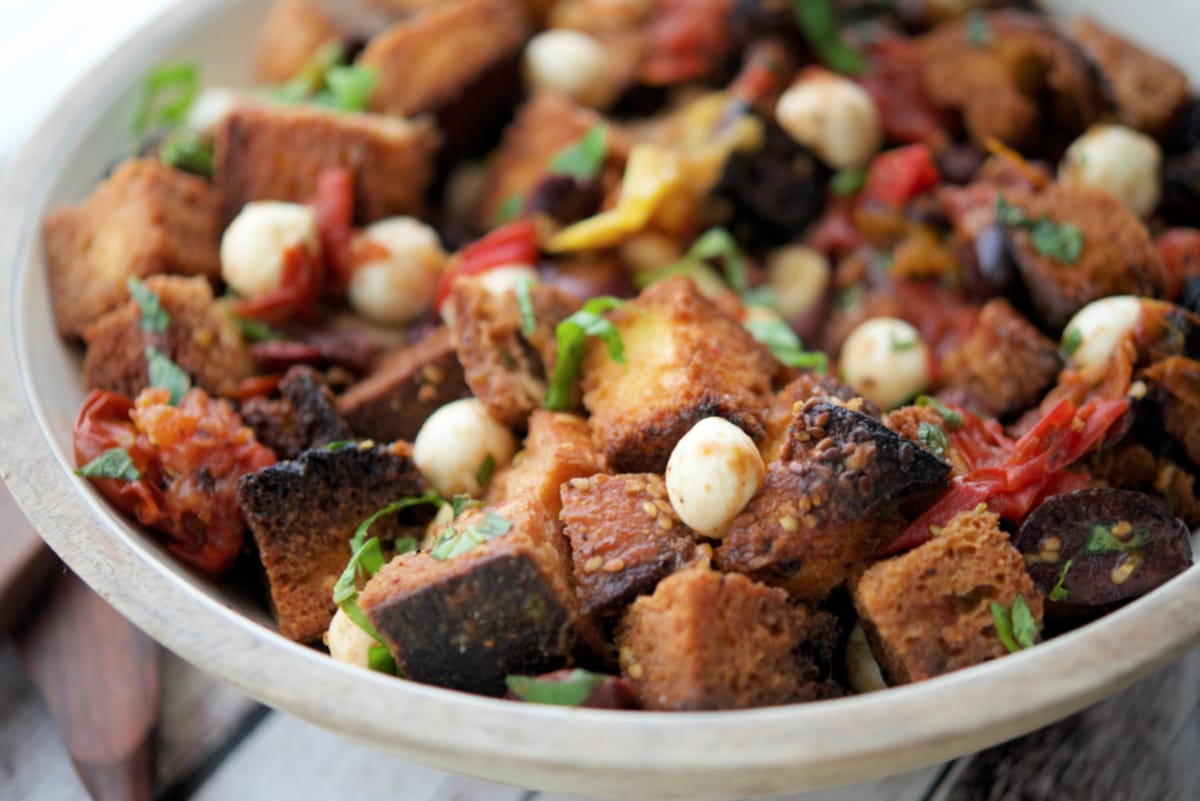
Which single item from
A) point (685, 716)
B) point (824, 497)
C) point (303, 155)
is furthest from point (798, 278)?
point (685, 716)

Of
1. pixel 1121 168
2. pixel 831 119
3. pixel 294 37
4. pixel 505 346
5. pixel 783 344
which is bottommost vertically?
pixel 1121 168

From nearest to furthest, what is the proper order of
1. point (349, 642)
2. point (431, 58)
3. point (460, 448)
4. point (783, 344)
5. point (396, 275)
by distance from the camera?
point (349, 642), point (460, 448), point (783, 344), point (396, 275), point (431, 58)

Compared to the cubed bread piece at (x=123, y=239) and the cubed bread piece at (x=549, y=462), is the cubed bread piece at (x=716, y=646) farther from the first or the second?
the cubed bread piece at (x=123, y=239)

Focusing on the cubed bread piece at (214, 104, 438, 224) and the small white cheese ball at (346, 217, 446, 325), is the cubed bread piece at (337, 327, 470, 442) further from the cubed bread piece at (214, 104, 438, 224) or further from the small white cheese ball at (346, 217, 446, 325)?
the cubed bread piece at (214, 104, 438, 224)

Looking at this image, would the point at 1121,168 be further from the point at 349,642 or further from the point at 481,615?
the point at 349,642

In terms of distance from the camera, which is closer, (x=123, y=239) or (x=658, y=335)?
(x=658, y=335)

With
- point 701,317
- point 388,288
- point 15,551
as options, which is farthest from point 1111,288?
point 15,551
